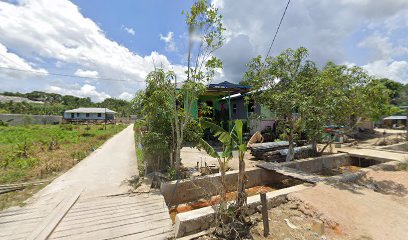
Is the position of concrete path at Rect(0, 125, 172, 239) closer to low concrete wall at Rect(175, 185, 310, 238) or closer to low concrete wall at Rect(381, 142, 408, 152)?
low concrete wall at Rect(175, 185, 310, 238)

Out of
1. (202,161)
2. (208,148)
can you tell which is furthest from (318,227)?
(202,161)

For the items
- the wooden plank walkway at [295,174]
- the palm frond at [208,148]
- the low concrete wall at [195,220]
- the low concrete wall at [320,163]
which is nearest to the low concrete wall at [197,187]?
the wooden plank walkway at [295,174]

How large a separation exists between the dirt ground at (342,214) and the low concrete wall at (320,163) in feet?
8.46

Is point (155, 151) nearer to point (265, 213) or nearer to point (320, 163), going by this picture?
point (265, 213)

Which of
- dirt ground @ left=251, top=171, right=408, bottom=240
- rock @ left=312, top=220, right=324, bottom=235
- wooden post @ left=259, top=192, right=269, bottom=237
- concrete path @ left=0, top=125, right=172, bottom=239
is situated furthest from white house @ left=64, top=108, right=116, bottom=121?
rock @ left=312, top=220, right=324, bottom=235

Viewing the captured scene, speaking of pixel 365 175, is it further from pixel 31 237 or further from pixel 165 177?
pixel 31 237

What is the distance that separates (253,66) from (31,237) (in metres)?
10.4

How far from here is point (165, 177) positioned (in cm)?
762

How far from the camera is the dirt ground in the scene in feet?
16.1

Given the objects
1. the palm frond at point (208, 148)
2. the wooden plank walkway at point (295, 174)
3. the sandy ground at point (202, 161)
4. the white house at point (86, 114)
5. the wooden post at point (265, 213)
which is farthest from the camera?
the white house at point (86, 114)

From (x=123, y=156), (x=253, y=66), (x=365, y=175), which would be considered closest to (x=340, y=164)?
(x=365, y=175)

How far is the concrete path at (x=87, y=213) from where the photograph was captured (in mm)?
4656

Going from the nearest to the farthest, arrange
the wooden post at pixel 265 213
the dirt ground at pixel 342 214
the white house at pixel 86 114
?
the wooden post at pixel 265 213 → the dirt ground at pixel 342 214 → the white house at pixel 86 114

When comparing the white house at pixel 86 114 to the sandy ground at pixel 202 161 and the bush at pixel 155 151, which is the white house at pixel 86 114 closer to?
the sandy ground at pixel 202 161
